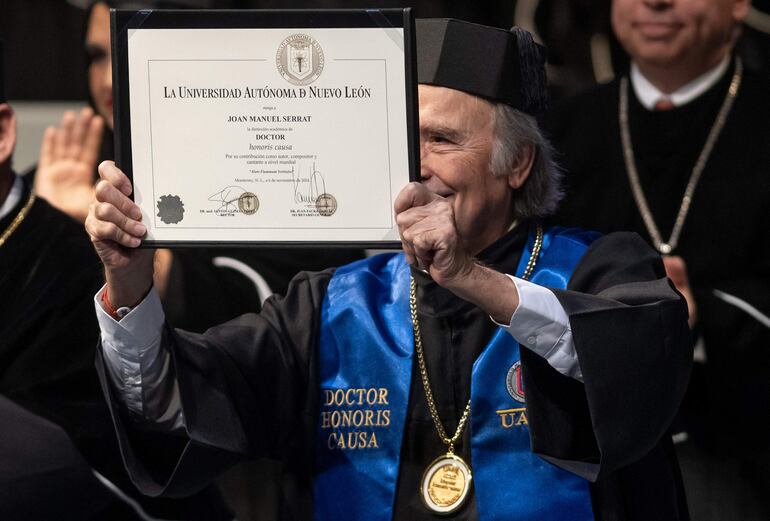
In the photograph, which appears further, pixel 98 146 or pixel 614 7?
pixel 98 146

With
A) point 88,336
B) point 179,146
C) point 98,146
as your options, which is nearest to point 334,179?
point 179,146

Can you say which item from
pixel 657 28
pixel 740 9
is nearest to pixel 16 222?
pixel 657 28

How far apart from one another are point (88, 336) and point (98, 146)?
1.31 m

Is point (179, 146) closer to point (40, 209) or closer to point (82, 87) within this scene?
point (40, 209)

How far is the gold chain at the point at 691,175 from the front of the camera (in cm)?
543

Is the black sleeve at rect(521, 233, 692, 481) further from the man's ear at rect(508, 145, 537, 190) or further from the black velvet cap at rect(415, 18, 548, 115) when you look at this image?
the black velvet cap at rect(415, 18, 548, 115)

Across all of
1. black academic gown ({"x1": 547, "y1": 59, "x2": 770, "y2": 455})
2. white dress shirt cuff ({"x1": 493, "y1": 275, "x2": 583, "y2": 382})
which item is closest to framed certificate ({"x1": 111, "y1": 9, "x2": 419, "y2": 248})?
white dress shirt cuff ({"x1": 493, "y1": 275, "x2": 583, "y2": 382})

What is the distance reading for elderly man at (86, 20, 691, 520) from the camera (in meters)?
3.34

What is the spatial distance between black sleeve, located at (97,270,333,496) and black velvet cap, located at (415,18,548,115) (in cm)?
65

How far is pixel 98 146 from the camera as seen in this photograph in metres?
6.02

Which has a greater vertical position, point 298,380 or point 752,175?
point 752,175
